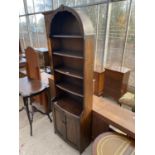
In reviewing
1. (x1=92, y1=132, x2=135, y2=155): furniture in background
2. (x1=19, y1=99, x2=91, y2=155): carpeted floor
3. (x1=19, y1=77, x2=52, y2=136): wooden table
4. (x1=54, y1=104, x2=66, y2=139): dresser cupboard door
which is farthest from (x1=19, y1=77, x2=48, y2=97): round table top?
(x1=92, y1=132, x2=135, y2=155): furniture in background

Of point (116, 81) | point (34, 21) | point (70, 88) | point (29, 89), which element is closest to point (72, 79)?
point (70, 88)

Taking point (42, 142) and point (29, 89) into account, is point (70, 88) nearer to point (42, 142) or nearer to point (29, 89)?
point (29, 89)

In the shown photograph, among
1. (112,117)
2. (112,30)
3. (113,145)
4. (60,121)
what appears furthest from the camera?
(112,30)

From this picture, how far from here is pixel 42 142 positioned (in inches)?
87.5

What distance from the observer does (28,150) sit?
2.09 meters

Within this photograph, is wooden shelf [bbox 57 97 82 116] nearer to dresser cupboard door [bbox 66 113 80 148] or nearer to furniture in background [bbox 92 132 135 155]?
dresser cupboard door [bbox 66 113 80 148]

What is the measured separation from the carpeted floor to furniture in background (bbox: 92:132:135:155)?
76 cm

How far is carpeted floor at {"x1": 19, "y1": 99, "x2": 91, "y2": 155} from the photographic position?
2.05 metres

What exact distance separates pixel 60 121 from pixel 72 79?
27.6 inches
